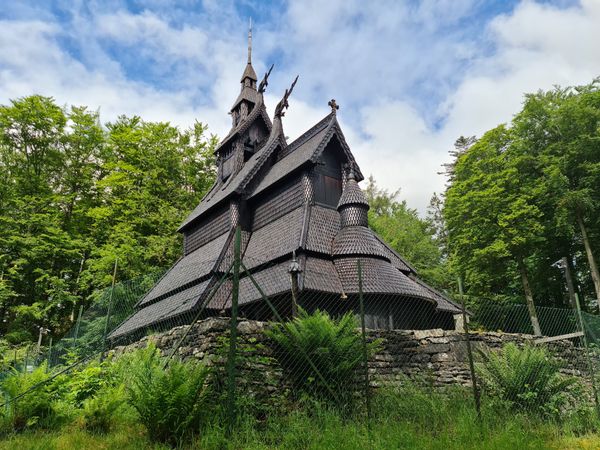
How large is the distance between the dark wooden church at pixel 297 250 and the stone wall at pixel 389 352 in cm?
247

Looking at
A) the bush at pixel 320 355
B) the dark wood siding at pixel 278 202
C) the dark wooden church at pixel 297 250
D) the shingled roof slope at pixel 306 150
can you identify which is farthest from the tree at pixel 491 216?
the bush at pixel 320 355

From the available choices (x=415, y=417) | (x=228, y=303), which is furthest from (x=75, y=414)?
(x=228, y=303)

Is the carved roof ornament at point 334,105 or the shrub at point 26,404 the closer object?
the shrub at point 26,404

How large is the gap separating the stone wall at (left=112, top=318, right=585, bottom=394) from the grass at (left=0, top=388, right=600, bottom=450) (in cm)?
93

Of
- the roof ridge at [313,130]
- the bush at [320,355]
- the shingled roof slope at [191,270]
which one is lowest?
the bush at [320,355]

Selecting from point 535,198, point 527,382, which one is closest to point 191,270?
point 527,382

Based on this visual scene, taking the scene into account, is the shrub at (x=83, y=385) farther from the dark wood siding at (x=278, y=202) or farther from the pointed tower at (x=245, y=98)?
the pointed tower at (x=245, y=98)

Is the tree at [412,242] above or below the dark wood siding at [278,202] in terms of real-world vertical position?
above

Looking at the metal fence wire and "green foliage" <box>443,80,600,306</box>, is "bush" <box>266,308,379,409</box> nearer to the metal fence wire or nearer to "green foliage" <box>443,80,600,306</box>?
the metal fence wire

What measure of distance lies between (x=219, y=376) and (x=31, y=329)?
84.8 feet

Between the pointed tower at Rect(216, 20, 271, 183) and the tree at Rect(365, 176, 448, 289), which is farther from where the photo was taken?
the tree at Rect(365, 176, 448, 289)

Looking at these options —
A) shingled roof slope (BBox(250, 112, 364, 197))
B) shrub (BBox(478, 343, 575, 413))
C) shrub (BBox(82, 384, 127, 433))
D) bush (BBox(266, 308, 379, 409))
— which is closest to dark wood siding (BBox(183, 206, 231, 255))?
shingled roof slope (BBox(250, 112, 364, 197))

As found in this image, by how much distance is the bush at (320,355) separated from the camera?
25.5 feet

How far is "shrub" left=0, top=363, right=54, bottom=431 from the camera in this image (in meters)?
6.88
